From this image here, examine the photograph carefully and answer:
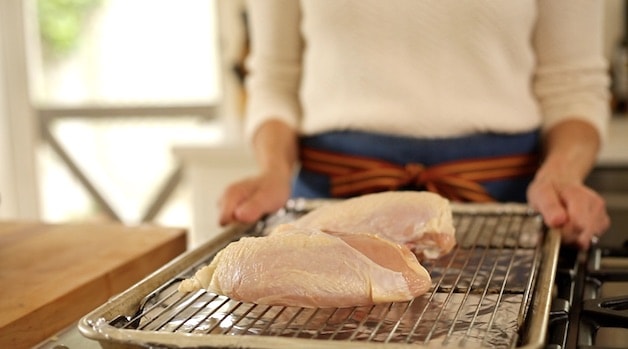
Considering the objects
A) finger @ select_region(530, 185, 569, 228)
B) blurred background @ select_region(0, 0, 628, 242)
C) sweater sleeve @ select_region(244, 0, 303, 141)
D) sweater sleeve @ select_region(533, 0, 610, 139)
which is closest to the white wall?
blurred background @ select_region(0, 0, 628, 242)

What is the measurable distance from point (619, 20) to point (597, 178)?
634 mm

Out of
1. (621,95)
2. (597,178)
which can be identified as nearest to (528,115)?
(597,178)

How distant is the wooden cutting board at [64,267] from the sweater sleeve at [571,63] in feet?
1.80

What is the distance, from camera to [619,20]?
209cm

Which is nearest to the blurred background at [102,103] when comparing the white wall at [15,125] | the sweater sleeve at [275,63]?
the white wall at [15,125]

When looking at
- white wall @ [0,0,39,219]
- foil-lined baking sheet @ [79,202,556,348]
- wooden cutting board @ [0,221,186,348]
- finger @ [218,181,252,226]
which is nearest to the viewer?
foil-lined baking sheet @ [79,202,556,348]

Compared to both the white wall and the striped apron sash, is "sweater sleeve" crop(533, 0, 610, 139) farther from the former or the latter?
the white wall

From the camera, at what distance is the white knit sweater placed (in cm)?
105

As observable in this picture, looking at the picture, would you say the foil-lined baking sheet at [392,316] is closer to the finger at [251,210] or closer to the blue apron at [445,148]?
the finger at [251,210]

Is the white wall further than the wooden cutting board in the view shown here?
Yes

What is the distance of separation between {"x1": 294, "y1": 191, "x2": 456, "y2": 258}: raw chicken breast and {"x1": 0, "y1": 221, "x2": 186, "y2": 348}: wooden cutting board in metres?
0.20

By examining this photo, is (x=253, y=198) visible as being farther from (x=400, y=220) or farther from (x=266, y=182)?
(x=400, y=220)

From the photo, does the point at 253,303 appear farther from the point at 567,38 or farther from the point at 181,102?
the point at 181,102

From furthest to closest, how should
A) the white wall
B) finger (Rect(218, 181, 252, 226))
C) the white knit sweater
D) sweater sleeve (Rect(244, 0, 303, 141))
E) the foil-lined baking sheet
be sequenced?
1. the white wall
2. sweater sleeve (Rect(244, 0, 303, 141))
3. the white knit sweater
4. finger (Rect(218, 181, 252, 226))
5. the foil-lined baking sheet
